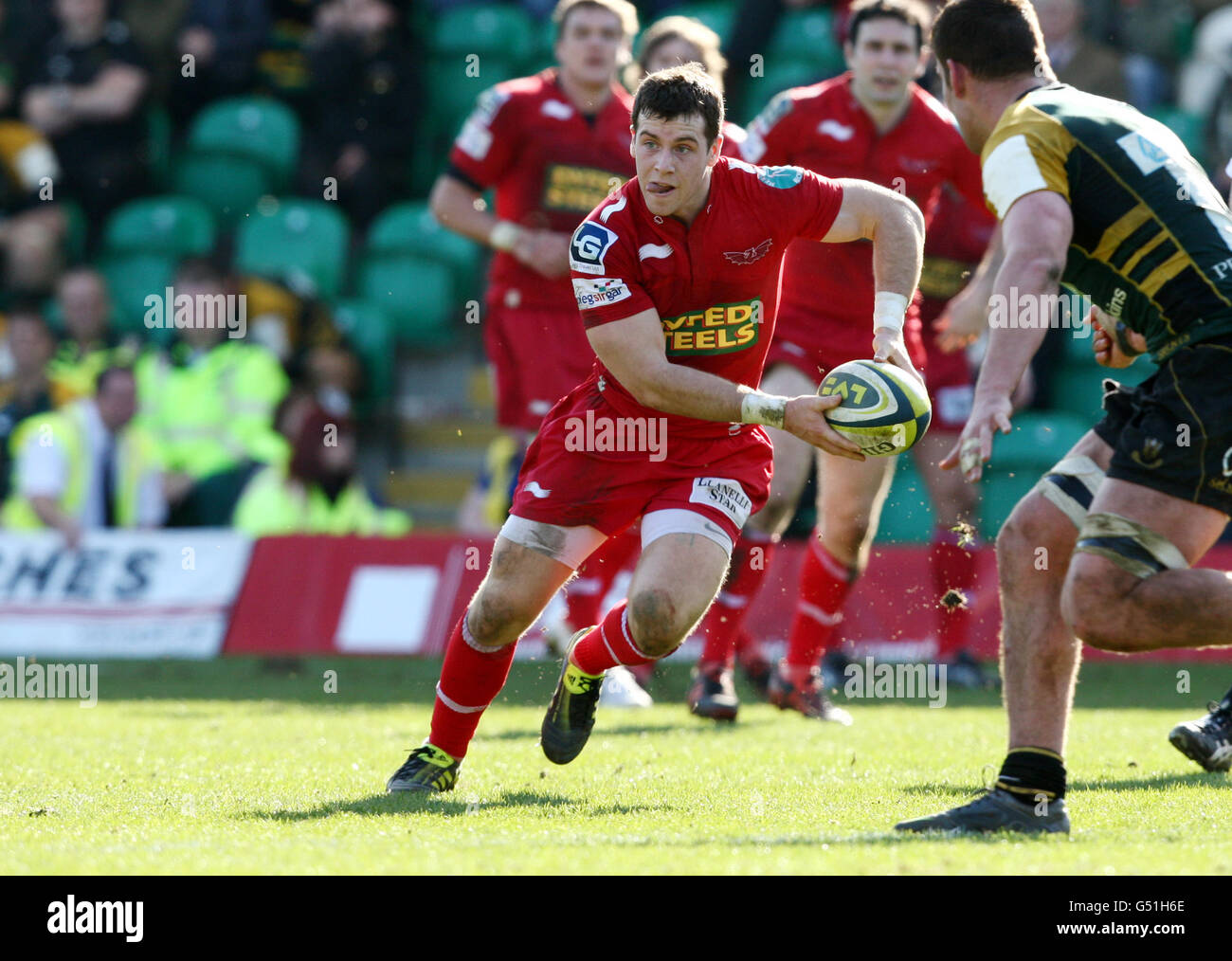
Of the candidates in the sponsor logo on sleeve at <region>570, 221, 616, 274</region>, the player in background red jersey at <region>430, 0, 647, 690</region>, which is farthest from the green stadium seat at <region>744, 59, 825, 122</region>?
the sponsor logo on sleeve at <region>570, 221, 616, 274</region>

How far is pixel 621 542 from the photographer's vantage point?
28.0 ft

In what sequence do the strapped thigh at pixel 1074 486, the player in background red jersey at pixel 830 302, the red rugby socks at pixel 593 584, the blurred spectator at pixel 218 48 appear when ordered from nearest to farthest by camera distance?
the strapped thigh at pixel 1074 486 < the player in background red jersey at pixel 830 302 < the red rugby socks at pixel 593 584 < the blurred spectator at pixel 218 48

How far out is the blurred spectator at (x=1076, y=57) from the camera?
11.5 meters

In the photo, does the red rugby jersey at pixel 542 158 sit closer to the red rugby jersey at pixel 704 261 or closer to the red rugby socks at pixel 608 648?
the red rugby jersey at pixel 704 261

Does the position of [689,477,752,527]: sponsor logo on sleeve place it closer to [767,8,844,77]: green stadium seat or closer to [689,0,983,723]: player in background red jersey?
[689,0,983,723]: player in background red jersey

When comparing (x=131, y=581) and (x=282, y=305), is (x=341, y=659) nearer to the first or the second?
(x=131, y=581)

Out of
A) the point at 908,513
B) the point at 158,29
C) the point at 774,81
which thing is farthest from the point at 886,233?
the point at 158,29

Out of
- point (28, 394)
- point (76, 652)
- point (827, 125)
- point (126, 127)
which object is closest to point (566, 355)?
point (827, 125)

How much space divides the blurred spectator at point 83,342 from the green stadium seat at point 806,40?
5.56 meters

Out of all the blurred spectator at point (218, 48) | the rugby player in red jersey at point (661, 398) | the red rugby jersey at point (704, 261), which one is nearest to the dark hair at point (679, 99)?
the rugby player in red jersey at point (661, 398)

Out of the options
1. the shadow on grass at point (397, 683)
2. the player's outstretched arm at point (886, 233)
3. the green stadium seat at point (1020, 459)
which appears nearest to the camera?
the player's outstretched arm at point (886, 233)

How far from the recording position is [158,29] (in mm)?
15133

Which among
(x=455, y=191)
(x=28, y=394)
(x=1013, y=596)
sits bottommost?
(x=28, y=394)

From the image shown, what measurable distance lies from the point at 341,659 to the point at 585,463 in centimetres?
570
